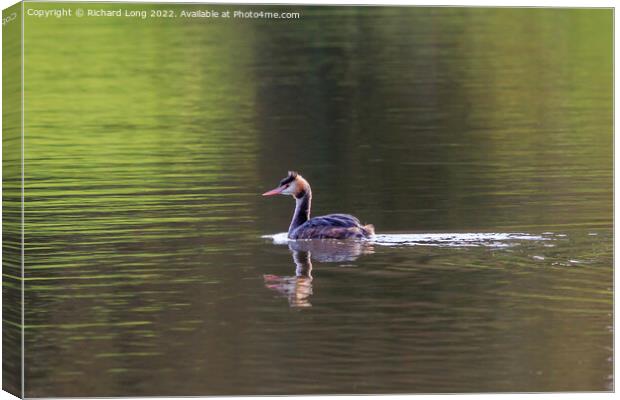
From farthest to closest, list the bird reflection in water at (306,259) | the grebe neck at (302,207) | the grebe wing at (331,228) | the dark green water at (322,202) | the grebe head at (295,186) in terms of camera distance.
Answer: the grebe head at (295,186)
the grebe neck at (302,207)
the grebe wing at (331,228)
the bird reflection in water at (306,259)
the dark green water at (322,202)

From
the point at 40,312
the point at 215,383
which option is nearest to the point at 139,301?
the point at 40,312

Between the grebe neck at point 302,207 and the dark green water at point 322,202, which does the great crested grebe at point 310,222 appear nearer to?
the grebe neck at point 302,207

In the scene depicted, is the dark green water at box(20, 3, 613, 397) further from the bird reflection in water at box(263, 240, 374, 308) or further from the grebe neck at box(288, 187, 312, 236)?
the grebe neck at box(288, 187, 312, 236)

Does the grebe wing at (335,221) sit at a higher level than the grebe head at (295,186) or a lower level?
lower

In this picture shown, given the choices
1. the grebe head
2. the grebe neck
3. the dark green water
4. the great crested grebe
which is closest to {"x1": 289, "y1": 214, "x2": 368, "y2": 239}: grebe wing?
the great crested grebe

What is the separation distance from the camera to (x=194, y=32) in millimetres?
17531

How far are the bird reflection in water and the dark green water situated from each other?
61 mm

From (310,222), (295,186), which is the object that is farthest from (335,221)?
(295,186)

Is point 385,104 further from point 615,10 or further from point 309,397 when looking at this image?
point 309,397

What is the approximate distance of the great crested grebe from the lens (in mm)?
17266

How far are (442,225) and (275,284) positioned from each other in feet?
10.2

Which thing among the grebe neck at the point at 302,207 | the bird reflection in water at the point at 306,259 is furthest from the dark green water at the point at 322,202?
the grebe neck at the point at 302,207

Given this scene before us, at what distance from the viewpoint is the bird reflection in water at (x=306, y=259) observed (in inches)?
572

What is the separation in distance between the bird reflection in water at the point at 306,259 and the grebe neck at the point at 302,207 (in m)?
0.83
